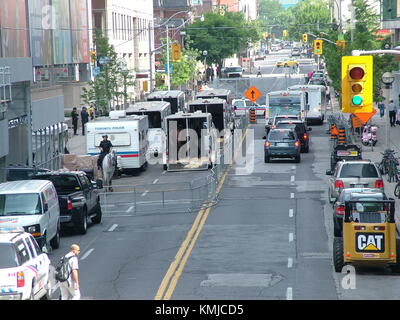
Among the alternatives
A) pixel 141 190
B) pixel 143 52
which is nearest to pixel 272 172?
pixel 141 190

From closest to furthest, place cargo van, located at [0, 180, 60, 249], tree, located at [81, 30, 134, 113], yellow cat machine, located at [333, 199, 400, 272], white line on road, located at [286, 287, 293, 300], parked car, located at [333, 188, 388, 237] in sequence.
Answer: white line on road, located at [286, 287, 293, 300] < yellow cat machine, located at [333, 199, 400, 272] < parked car, located at [333, 188, 388, 237] < cargo van, located at [0, 180, 60, 249] < tree, located at [81, 30, 134, 113]

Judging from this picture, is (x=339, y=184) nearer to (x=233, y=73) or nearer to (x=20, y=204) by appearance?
(x=20, y=204)

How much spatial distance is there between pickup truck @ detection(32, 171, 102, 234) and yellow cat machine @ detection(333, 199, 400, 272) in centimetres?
1031

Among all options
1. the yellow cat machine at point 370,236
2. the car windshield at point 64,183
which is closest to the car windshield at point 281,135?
the car windshield at point 64,183

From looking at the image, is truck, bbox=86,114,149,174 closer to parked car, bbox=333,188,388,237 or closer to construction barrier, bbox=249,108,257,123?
parked car, bbox=333,188,388,237

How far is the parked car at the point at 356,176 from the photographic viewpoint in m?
33.3

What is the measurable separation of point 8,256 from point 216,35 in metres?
118

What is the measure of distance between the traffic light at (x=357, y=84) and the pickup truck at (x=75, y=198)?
16.1 metres

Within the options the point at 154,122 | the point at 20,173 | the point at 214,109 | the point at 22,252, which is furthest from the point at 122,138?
the point at 22,252

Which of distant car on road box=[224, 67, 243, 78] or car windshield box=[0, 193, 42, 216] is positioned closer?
car windshield box=[0, 193, 42, 216]

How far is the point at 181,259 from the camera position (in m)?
26.6

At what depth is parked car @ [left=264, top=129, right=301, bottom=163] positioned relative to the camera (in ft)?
162

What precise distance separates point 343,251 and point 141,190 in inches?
759

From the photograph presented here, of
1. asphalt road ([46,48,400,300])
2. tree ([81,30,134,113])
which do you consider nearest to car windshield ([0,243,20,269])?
asphalt road ([46,48,400,300])
